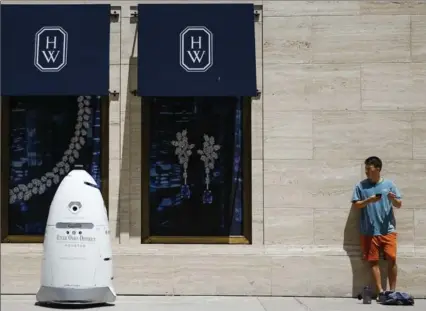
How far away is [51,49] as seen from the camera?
8.52m

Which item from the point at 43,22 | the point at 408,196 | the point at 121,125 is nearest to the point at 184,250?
the point at 121,125

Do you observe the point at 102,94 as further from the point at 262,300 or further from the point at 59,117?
the point at 262,300

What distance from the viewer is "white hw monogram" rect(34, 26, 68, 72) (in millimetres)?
8469

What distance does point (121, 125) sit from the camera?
8812mm

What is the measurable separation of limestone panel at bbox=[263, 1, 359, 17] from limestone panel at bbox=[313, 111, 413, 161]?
1.52 m

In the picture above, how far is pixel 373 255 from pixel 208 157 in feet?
8.80

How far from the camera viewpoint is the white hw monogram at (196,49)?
27.6 ft

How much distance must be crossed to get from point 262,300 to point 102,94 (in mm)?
3498

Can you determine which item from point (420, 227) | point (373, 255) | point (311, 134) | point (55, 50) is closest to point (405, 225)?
point (420, 227)

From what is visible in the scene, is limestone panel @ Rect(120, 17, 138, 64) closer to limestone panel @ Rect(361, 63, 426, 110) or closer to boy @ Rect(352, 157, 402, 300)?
limestone panel @ Rect(361, 63, 426, 110)

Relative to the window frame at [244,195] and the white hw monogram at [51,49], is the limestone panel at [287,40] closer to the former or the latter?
the window frame at [244,195]

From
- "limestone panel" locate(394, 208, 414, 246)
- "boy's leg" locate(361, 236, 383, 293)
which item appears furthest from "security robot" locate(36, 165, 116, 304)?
"limestone panel" locate(394, 208, 414, 246)

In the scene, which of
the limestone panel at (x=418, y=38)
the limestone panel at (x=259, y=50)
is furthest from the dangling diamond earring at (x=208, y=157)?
the limestone panel at (x=418, y=38)

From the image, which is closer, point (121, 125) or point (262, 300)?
point (262, 300)
